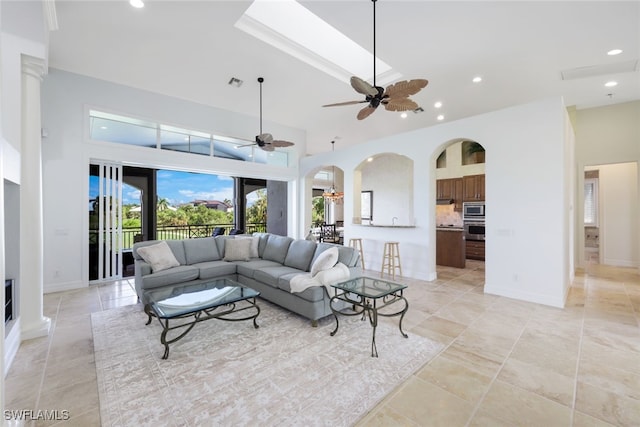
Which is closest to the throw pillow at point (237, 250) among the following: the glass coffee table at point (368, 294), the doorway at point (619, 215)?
the glass coffee table at point (368, 294)

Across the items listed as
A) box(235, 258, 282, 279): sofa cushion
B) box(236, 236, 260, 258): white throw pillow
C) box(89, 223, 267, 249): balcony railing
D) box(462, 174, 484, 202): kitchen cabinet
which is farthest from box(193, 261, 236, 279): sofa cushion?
box(462, 174, 484, 202): kitchen cabinet

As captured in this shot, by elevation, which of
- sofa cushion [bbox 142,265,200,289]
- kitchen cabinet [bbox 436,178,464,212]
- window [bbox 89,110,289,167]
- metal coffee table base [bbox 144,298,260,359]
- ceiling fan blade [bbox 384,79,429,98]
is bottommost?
metal coffee table base [bbox 144,298,260,359]

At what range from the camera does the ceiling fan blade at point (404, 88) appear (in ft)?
9.70

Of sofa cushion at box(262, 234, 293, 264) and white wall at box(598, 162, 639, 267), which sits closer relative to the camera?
sofa cushion at box(262, 234, 293, 264)

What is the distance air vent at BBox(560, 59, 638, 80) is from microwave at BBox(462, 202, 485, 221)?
3576mm

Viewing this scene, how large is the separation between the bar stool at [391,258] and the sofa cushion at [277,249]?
200cm

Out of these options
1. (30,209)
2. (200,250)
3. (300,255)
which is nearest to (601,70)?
(300,255)

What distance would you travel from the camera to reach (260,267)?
13.6ft

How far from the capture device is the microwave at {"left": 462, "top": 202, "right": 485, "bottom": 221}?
7491 mm

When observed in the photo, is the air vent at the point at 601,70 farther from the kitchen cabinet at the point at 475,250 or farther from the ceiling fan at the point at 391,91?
the kitchen cabinet at the point at 475,250

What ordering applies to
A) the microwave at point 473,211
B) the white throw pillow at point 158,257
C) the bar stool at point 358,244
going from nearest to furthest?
the white throw pillow at point 158,257 → the bar stool at point 358,244 → the microwave at point 473,211

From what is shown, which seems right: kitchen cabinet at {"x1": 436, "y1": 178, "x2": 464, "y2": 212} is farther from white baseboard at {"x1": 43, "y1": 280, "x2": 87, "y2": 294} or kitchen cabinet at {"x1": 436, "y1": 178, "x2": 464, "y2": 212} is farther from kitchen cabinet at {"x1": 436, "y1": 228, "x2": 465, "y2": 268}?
white baseboard at {"x1": 43, "y1": 280, "x2": 87, "y2": 294}

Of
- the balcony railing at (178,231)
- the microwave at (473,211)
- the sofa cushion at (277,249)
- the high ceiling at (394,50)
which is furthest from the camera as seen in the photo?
the balcony railing at (178,231)

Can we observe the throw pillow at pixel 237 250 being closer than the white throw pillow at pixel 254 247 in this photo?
Yes
